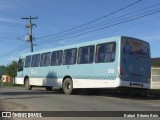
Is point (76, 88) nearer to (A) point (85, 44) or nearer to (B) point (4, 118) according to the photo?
(A) point (85, 44)

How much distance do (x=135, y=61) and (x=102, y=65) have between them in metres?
1.79

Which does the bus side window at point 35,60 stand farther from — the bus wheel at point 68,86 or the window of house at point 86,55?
the window of house at point 86,55

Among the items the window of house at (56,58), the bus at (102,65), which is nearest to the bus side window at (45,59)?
the bus at (102,65)

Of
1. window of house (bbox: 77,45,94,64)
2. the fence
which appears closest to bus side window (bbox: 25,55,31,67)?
window of house (bbox: 77,45,94,64)

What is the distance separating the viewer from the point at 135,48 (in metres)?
21.5

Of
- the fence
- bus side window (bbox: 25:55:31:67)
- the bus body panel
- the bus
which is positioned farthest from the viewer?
the fence

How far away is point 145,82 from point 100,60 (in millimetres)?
2730

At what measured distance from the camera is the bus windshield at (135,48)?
2084cm

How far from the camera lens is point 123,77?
20469mm

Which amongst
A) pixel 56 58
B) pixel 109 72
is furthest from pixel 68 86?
pixel 109 72

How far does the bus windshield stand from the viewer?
821 inches

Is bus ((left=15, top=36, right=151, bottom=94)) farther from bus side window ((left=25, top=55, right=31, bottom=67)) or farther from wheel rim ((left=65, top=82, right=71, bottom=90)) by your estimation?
bus side window ((left=25, top=55, right=31, bottom=67))

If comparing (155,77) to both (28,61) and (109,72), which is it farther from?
(109,72)

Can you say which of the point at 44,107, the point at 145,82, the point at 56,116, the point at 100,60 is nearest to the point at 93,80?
the point at 100,60
